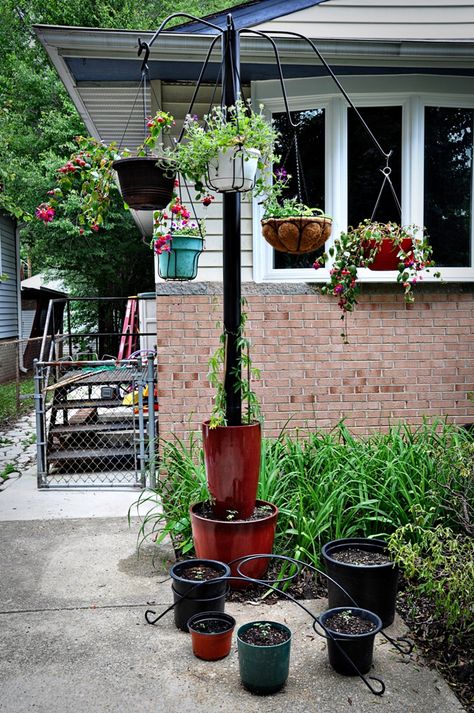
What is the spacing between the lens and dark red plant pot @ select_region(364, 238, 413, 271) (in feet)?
13.9

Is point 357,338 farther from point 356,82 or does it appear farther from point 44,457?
point 44,457

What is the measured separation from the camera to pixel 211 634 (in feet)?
8.43

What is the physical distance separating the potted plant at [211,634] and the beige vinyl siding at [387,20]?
4.83 m

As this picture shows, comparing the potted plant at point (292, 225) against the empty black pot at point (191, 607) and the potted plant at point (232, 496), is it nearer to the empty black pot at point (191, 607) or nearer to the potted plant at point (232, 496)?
the potted plant at point (232, 496)

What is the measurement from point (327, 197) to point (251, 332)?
4.36 feet

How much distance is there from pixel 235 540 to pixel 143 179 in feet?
6.51

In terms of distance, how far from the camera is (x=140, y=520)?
4.48 m

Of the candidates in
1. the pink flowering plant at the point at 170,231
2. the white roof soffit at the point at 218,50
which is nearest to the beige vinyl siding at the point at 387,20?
the white roof soffit at the point at 218,50

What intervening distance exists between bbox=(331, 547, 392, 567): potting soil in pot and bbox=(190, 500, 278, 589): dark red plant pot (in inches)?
Answer: 15.1

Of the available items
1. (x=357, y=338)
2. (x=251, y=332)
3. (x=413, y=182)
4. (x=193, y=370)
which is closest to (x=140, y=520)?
(x=193, y=370)

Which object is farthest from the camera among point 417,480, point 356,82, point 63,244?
point 63,244

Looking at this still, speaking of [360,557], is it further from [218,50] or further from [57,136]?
[57,136]

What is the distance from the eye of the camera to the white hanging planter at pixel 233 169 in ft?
9.88

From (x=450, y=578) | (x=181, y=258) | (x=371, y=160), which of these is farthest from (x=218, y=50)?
(x=450, y=578)
